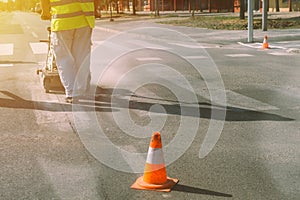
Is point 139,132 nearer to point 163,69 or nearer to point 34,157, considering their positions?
point 34,157

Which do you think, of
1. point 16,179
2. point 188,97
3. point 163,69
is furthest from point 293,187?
point 163,69

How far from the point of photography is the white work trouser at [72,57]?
26.4 ft

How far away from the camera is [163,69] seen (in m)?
12.1

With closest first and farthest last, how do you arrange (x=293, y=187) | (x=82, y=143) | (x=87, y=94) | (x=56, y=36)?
(x=293, y=187) → (x=82, y=143) → (x=56, y=36) → (x=87, y=94)

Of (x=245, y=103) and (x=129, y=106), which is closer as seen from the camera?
(x=129, y=106)

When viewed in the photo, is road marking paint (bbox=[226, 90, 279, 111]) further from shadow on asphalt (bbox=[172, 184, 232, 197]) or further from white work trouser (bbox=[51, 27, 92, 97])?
shadow on asphalt (bbox=[172, 184, 232, 197])

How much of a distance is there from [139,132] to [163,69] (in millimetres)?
5901

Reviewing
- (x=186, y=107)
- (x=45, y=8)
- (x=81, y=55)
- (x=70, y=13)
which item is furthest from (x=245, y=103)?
(x=45, y=8)

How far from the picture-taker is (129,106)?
786cm

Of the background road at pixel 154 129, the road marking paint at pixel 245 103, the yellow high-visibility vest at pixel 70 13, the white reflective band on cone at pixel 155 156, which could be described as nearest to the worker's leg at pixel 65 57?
the yellow high-visibility vest at pixel 70 13

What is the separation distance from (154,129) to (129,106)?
1.47 meters

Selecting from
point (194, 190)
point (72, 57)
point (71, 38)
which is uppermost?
point (71, 38)

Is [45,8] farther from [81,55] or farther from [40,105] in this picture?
[40,105]

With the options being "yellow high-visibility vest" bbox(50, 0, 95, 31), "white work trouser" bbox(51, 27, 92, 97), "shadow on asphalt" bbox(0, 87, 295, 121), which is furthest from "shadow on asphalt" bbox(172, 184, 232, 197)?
"yellow high-visibility vest" bbox(50, 0, 95, 31)
